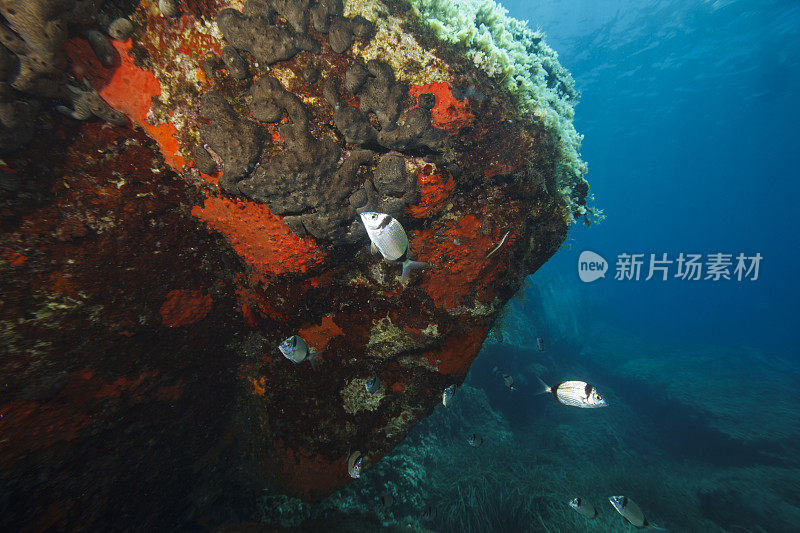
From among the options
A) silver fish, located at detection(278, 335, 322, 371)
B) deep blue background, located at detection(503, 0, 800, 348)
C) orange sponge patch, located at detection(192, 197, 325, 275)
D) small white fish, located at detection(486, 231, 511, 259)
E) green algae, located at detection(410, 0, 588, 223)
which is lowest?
silver fish, located at detection(278, 335, 322, 371)

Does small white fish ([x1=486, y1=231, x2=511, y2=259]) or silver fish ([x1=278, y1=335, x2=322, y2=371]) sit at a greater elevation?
small white fish ([x1=486, y1=231, x2=511, y2=259])

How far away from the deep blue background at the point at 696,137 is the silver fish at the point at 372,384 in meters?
7.97

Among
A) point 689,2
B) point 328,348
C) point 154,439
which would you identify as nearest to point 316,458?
point 328,348

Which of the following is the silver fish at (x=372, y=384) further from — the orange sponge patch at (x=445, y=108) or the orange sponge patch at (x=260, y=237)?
the orange sponge patch at (x=445, y=108)

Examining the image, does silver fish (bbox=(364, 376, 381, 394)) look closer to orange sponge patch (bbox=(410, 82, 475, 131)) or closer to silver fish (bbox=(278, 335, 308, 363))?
silver fish (bbox=(278, 335, 308, 363))

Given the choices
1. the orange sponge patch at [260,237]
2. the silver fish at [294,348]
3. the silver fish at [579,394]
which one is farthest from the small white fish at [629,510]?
the orange sponge patch at [260,237]

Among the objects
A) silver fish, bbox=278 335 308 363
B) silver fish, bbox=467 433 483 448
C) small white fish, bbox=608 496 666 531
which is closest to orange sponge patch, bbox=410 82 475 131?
silver fish, bbox=278 335 308 363

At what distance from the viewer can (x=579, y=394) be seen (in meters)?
3.81

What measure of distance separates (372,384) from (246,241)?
Answer: 209 centimetres

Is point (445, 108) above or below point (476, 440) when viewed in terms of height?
above

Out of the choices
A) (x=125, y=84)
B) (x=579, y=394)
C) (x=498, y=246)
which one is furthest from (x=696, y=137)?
(x=125, y=84)

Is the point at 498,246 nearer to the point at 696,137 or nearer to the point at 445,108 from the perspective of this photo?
the point at 445,108

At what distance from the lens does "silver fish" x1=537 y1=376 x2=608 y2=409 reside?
373cm

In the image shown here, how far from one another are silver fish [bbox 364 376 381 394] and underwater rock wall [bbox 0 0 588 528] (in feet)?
0.30
